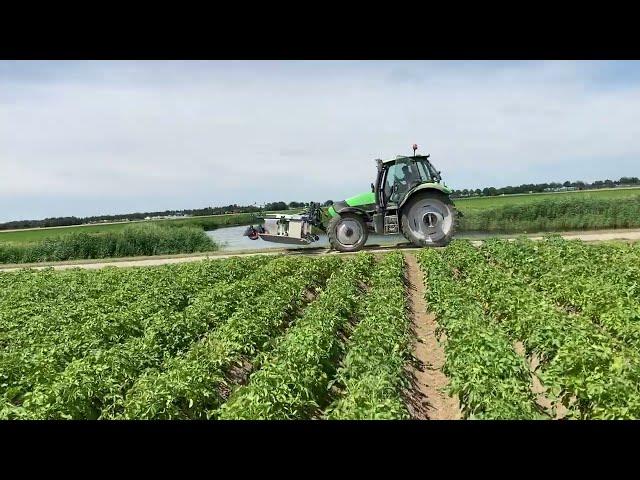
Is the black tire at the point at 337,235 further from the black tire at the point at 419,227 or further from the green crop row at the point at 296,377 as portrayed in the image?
the green crop row at the point at 296,377

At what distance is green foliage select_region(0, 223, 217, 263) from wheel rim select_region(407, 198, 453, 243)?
1204cm

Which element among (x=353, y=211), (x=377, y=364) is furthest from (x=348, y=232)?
(x=377, y=364)

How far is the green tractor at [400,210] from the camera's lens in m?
15.8

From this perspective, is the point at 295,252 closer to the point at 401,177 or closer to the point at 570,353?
the point at 401,177

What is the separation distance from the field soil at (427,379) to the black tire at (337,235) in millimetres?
5936

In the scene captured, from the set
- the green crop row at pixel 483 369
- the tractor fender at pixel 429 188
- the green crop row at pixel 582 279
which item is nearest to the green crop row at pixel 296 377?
the green crop row at pixel 483 369

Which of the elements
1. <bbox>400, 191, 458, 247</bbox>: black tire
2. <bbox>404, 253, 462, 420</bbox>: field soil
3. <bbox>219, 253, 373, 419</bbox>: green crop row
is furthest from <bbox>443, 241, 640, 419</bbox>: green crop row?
<bbox>400, 191, 458, 247</bbox>: black tire

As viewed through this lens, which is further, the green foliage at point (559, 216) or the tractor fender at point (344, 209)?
the green foliage at point (559, 216)

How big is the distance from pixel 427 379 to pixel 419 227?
9336 mm

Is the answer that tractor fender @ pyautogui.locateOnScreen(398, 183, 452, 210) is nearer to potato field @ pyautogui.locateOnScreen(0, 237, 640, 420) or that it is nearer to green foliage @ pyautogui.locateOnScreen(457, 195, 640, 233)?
potato field @ pyautogui.locateOnScreen(0, 237, 640, 420)
